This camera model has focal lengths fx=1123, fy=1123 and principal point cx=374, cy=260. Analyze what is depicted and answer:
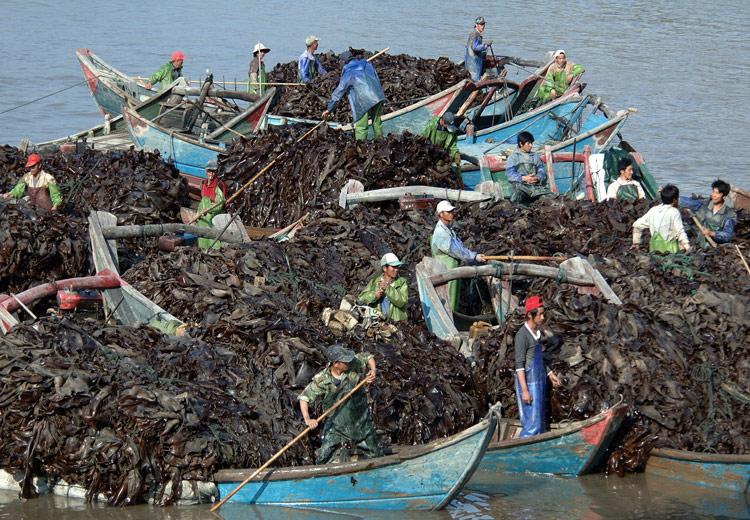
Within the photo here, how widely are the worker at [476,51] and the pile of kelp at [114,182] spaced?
7781mm

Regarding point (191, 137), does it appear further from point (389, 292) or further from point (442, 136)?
point (389, 292)

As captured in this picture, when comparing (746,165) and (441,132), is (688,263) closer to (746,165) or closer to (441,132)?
(441,132)

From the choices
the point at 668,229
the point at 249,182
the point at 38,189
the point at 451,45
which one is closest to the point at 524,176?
the point at 668,229

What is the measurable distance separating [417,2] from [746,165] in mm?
23652

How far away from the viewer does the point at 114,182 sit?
60.6ft

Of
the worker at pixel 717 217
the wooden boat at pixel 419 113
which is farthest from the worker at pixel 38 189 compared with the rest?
the worker at pixel 717 217

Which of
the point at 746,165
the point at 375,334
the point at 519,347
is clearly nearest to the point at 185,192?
the point at 375,334

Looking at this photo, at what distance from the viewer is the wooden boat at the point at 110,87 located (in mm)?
24516

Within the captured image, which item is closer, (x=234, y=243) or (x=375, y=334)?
(x=375, y=334)

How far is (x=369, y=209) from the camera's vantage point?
52.7 ft

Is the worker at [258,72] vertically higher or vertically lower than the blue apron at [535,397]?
higher

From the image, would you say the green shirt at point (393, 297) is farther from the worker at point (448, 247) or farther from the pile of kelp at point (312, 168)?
the pile of kelp at point (312, 168)

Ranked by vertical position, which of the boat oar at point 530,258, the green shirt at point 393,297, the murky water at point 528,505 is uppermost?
the boat oar at point 530,258

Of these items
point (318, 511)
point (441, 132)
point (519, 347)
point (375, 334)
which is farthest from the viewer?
point (441, 132)
